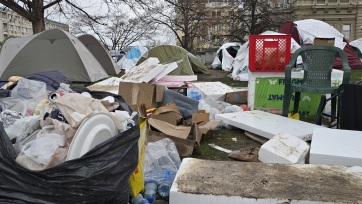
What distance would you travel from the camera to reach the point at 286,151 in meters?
3.23

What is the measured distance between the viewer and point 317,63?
205 inches

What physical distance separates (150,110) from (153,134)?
3.15 ft

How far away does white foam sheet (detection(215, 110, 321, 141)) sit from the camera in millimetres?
4218

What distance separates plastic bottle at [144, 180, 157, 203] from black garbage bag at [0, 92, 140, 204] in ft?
2.41

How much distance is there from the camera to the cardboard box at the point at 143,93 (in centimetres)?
518

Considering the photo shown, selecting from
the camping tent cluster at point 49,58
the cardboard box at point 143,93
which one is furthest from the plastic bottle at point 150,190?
the camping tent cluster at point 49,58

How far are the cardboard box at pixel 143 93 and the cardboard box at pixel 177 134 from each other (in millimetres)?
962

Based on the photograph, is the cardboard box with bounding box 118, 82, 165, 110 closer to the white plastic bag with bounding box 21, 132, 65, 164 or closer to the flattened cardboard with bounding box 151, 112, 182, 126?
the flattened cardboard with bounding box 151, 112, 182, 126

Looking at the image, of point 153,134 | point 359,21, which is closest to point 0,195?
point 153,134

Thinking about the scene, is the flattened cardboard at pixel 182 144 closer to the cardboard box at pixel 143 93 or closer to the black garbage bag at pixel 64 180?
the cardboard box at pixel 143 93

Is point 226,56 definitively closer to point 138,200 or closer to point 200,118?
point 200,118

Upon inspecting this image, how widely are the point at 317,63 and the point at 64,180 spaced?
441 centimetres

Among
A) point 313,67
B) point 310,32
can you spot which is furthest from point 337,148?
point 310,32

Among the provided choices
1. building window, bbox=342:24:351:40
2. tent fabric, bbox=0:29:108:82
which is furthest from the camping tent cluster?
building window, bbox=342:24:351:40
